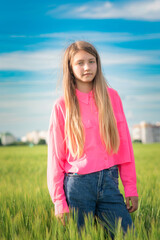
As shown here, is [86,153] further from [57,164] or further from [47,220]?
[47,220]

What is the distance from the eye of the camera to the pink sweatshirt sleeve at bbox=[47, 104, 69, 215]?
80.3 inches

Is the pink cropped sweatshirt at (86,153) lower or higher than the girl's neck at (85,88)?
lower

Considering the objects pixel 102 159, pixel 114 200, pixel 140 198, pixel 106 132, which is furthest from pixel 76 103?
pixel 140 198

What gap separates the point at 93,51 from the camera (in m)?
2.17

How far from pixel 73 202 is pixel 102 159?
35cm

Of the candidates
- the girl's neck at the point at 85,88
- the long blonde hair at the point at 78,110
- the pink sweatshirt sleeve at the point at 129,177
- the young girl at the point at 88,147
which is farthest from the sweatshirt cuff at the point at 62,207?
the girl's neck at the point at 85,88

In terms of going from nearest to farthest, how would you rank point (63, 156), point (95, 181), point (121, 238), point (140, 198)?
point (121, 238) < point (95, 181) < point (63, 156) < point (140, 198)

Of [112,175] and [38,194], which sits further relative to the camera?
[38,194]

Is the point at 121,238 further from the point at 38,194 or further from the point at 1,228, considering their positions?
the point at 38,194

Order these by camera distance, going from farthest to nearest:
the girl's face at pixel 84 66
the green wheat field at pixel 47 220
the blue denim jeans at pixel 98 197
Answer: the girl's face at pixel 84 66 < the blue denim jeans at pixel 98 197 < the green wheat field at pixel 47 220

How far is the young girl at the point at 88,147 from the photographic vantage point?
78.0 inches

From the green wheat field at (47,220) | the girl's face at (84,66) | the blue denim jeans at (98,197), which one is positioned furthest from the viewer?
the girl's face at (84,66)

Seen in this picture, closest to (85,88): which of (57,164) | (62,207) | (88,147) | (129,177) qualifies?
(88,147)

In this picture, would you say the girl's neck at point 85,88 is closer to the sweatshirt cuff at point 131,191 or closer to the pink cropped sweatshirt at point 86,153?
the pink cropped sweatshirt at point 86,153
